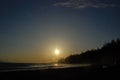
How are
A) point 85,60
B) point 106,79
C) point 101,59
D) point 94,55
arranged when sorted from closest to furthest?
point 106,79 → point 101,59 → point 94,55 → point 85,60

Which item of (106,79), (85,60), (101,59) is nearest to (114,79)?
(106,79)

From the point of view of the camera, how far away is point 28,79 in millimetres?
32219

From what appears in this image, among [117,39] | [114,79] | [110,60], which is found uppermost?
[117,39]

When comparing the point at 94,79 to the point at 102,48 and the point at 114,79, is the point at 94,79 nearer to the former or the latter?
the point at 114,79

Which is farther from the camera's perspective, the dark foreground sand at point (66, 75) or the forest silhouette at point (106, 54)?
the forest silhouette at point (106, 54)

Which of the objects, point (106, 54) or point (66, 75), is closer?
point (66, 75)

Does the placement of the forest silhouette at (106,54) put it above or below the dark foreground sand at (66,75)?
above

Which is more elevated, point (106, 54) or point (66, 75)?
point (106, 54)

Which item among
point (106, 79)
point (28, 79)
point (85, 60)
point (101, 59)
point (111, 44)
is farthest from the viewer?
point (85, 60)

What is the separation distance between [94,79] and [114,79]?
238cm

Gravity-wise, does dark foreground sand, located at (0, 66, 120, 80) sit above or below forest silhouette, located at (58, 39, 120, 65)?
below

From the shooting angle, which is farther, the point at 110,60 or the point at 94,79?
the point at 110,60

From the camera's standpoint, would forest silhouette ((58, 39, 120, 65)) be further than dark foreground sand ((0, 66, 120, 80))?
Yes

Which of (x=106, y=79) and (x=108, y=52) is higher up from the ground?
(x=108, y=52)
